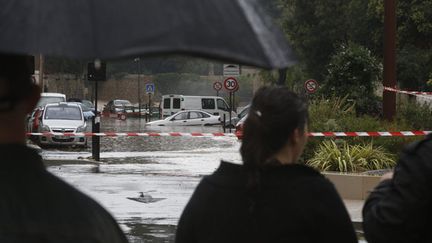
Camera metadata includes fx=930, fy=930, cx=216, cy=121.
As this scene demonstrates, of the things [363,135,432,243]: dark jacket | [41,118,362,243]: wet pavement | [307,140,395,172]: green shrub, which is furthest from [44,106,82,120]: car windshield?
[363,135,432,243]: dark jacket

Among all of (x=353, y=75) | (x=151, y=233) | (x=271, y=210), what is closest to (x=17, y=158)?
(x=271, y=210)

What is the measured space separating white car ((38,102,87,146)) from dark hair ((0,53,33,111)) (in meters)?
27.0

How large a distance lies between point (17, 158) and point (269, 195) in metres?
1.45

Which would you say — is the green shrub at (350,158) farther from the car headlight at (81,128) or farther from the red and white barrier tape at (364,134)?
the car headlight at (81,128)

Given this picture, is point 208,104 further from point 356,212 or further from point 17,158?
point 17,158

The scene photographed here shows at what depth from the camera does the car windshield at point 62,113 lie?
30244mm

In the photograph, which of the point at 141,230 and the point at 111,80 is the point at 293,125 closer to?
the point at 141,230

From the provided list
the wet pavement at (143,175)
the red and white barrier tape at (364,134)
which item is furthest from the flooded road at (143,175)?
the red and white barrier tape at (364,134)

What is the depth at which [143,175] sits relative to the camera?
19.6m

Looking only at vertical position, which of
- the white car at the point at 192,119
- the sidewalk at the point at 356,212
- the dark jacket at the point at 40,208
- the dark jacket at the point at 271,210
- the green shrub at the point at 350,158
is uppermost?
the dark jacket at the point at 40,208

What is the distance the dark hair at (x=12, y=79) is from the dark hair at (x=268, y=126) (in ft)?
4.73

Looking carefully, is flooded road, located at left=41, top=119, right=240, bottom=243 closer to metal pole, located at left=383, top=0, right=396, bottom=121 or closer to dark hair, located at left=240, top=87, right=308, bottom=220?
dark hair, located at left=240, top=87, right=308, bottom=220

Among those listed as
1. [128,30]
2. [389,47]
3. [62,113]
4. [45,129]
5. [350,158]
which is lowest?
[45,129]

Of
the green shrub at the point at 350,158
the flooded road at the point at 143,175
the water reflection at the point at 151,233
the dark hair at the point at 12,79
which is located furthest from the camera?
the green shrub at the point at 350,158
